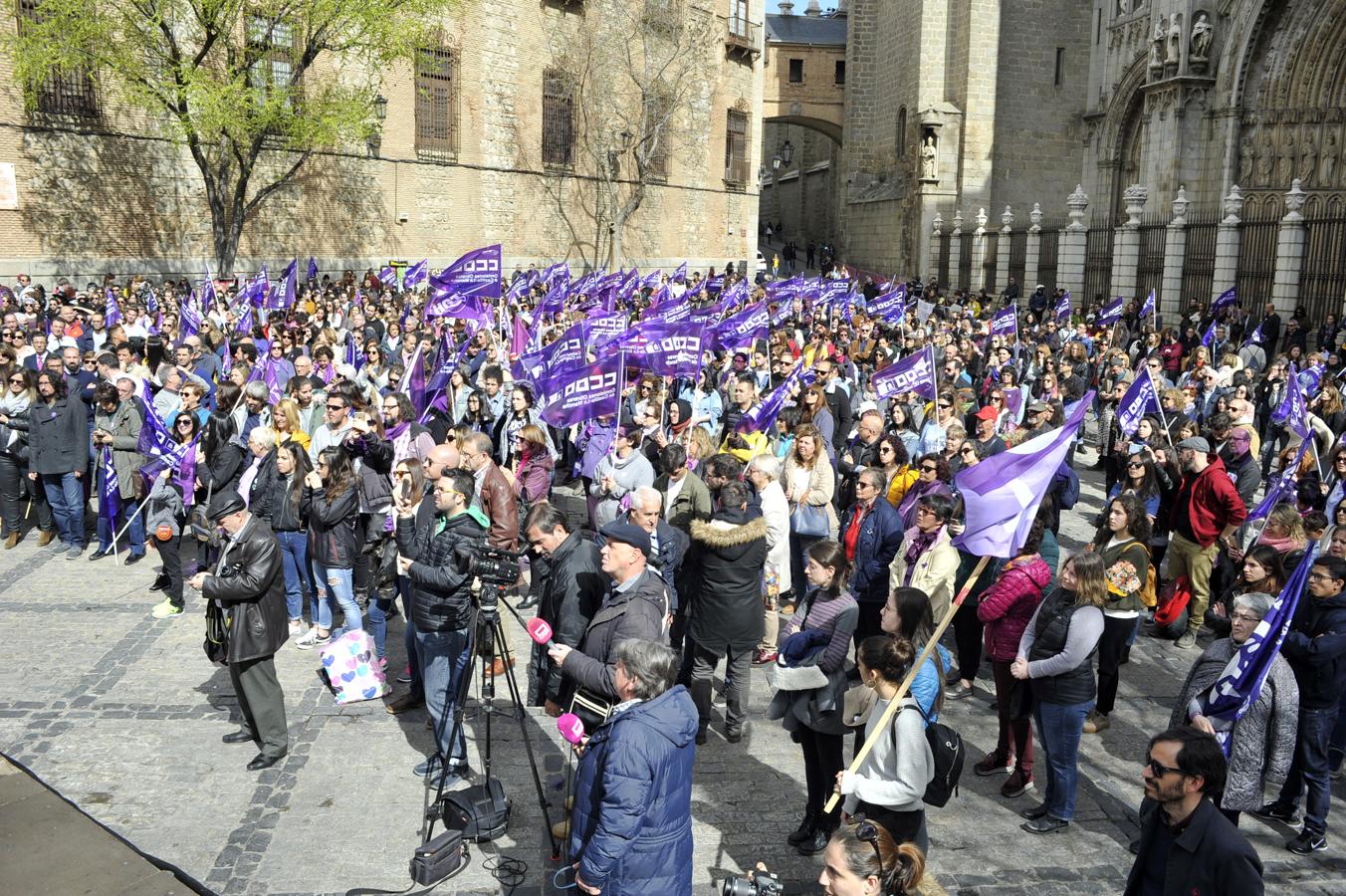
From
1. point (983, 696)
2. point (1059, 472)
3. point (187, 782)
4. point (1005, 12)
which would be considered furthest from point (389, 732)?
point (1005, 12)

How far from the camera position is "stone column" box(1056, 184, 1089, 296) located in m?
30.4

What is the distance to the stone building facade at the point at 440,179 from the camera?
24172mm

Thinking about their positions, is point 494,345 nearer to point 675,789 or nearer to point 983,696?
point 983,696

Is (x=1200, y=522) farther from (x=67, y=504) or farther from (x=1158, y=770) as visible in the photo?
(x=67, y=504)

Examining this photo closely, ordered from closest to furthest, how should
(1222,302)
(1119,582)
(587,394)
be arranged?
(1119,582)
(587,394)
(1222,302)

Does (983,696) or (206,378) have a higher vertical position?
(206,378)

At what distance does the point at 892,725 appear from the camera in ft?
15.5

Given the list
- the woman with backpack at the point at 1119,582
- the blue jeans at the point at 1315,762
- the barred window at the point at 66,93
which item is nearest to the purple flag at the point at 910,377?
the woman with backpack at the point at 1119,582

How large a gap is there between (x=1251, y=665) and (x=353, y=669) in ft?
18.1

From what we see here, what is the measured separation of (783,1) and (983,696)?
6630 cm

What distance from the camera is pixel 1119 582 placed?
22.3ft

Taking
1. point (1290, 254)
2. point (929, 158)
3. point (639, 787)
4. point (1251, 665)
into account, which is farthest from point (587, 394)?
point (929, 158)

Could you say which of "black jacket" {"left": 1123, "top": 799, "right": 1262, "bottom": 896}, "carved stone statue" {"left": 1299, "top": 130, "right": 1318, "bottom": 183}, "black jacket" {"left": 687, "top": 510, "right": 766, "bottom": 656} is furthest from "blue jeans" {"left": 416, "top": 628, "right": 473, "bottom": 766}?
"carved stone statue" {"left": 1299, "top": 130, "right": 1318, "bottom": 183}

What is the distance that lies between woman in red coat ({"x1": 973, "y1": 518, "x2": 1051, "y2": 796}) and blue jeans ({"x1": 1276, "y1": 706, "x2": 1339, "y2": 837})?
1.35 metres
